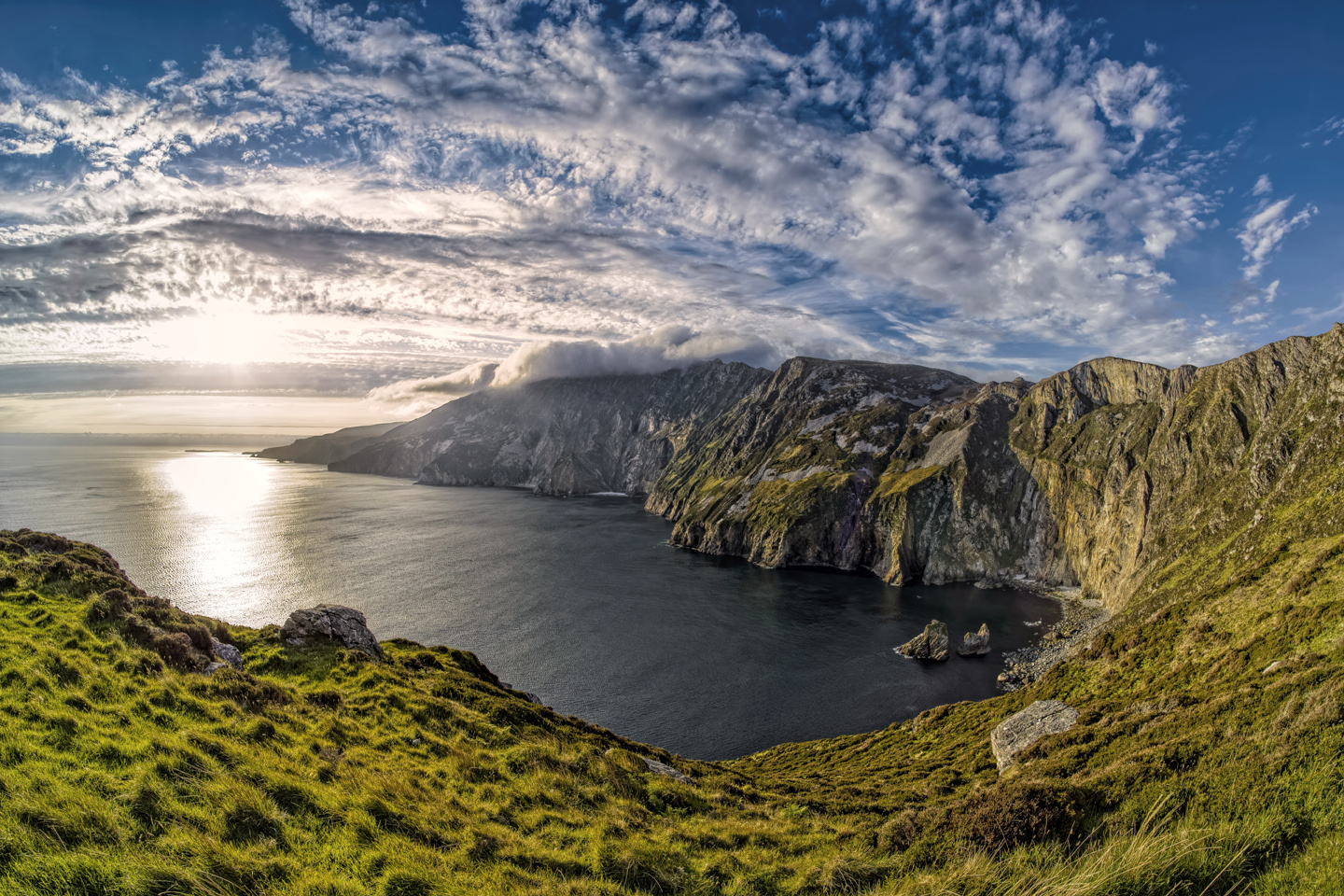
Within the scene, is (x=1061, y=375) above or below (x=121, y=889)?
above

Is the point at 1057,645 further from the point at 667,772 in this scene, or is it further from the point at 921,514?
the point at 667,772

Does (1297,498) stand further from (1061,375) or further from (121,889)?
(1061,375)

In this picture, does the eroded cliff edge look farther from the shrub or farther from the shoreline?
the shrub

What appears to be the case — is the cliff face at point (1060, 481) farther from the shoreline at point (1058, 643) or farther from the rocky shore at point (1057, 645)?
the rocky shore at point (1057, 645)

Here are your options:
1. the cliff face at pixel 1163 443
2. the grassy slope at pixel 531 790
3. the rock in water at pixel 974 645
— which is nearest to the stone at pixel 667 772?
the grassy slope at pixel 531 790

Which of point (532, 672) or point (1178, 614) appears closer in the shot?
point (1178, 614)

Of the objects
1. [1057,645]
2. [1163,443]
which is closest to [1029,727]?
[1057,645]

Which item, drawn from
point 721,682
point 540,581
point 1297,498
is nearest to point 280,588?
point 540,581
